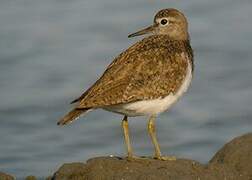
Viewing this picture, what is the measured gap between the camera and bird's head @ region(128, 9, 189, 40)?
18188mm

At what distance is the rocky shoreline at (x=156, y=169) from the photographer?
1486 cm

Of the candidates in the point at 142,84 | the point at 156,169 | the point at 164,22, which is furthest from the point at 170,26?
the point at 156,169

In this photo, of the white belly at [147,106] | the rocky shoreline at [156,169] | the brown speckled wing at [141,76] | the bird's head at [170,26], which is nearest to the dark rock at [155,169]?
the rocky shoreline at [156,169]

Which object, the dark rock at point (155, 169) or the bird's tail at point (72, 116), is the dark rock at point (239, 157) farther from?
the bird's tail at point (72, 116)

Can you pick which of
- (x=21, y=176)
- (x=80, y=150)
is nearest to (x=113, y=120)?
(x=80, y=150)

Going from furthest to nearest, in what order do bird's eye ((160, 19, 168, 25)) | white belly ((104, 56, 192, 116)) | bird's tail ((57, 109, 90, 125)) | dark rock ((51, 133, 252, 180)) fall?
1. bird's eye ((160, 19, 168, 25))
2. white belly ((104, 56, 192, 116))
3. bird's tail ((57, 109, 90, 125))
4. dark rock ((51, 133, 252, 180))

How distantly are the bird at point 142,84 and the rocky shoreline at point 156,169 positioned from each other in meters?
0.66

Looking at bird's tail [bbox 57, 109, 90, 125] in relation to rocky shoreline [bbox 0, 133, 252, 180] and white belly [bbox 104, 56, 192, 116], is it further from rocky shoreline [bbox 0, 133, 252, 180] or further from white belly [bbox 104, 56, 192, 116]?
rocky shoreline [bbox 0, 133, 252, 180]

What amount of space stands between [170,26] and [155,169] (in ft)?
13.2

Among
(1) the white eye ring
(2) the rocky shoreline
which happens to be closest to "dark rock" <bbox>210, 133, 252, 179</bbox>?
(2) the rocky shoreline

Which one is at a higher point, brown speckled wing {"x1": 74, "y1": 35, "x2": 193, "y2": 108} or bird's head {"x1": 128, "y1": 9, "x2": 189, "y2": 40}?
bird's head {"x1": 128, "y1": 9, "x2": 189, "y2": 40}

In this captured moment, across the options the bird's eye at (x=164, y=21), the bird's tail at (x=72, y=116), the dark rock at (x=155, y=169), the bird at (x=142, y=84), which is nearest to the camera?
the dark rock at (x=155, y=169)

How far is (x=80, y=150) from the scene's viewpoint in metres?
20.9

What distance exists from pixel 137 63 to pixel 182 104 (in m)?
6.30
